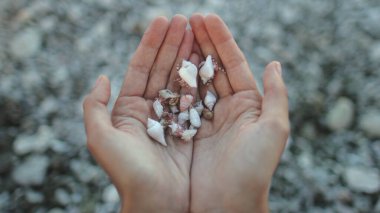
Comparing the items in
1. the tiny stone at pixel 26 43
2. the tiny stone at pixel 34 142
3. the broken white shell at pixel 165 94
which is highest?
the tiny stone at pixel 26 43

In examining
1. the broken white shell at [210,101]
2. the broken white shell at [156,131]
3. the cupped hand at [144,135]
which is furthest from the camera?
the broken white shell at [210,101]

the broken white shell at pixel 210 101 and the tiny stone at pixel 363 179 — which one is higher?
the broken white shell at pixel 210 101

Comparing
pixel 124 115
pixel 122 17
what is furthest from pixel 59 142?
pixel 122 17

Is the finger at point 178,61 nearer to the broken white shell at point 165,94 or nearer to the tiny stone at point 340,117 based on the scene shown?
the broken white shell at point 165,94

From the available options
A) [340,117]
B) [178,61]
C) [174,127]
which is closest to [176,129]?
[174,127]

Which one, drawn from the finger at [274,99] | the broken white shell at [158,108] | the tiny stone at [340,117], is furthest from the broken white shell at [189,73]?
the tiny stone at [340,117]

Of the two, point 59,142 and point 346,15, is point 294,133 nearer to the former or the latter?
point 346,15

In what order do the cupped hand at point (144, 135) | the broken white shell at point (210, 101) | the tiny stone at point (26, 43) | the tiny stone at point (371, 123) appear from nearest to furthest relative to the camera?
the cupped hand at point (144, 135) < the broken white shell at point (210, 101) < the tiny stone at point (371, 123) < the tiny stone at point (26, 43)
